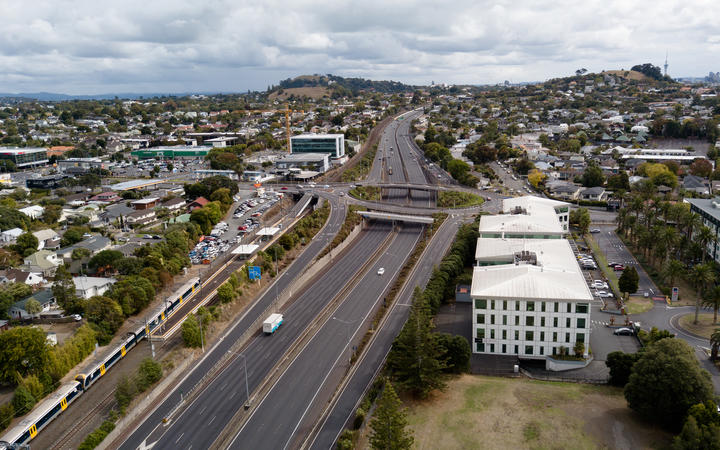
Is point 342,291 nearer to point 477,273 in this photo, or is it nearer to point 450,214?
point 477,273

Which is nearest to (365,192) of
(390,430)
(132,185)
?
(132,185)

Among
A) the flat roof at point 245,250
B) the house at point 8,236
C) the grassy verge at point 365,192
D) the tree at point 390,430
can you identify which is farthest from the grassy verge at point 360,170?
the tree at point 390,430

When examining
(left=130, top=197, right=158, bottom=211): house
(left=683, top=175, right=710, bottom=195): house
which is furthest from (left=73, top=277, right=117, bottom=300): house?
(left=683, top=175, right=710, bottom=195): house

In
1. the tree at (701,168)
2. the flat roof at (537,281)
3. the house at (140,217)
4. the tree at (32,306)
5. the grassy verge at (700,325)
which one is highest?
the tree at (701,168)

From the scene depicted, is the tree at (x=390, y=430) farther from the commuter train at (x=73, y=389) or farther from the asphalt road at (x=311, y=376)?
the commuter train at (x=73, y=389)

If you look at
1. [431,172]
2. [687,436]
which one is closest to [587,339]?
[687,436]
